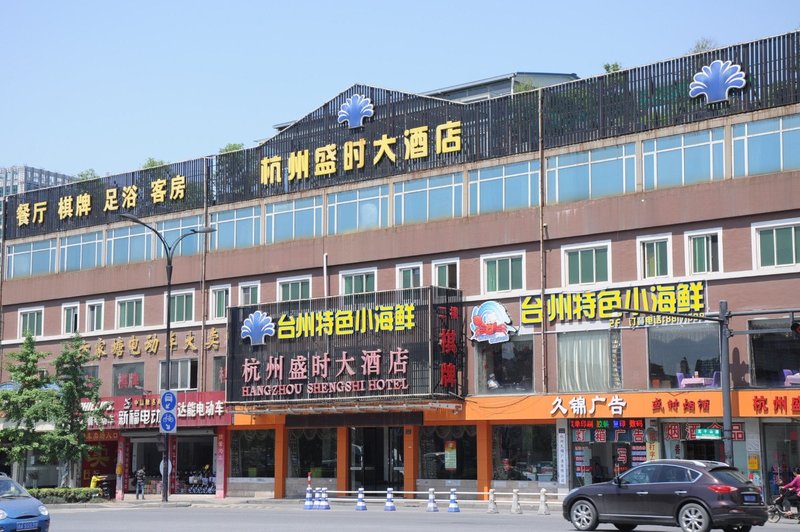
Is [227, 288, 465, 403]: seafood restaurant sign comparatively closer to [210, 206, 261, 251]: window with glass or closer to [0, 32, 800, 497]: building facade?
[0, 32, 800, 497]: building facade

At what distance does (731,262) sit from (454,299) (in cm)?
1157

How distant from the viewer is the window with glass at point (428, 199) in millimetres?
48094

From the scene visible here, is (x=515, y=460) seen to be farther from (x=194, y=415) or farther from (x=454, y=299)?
(x=194, y=415)

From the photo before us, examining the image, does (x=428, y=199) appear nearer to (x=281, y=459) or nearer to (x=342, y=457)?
(x=342, y=457)

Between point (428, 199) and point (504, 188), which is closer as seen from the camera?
point (504, 188)

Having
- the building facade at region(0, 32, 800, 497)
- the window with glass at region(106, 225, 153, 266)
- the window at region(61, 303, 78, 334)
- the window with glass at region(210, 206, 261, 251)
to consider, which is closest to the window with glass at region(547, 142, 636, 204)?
the building facade at region(0, 32, 800, 497)

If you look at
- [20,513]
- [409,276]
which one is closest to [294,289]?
[409,276]

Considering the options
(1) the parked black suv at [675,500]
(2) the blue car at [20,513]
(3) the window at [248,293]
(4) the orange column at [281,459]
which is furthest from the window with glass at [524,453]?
(2) the blue car at [20,513]

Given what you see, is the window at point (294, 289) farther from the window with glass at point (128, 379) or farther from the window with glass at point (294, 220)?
the window with glass at point (128, 379)

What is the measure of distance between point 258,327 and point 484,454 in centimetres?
1192

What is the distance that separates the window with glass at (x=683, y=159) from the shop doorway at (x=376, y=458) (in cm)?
1564

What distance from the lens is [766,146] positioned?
40031 mm

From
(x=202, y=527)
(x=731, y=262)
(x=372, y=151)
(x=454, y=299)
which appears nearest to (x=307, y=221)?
(x=372, y=151)

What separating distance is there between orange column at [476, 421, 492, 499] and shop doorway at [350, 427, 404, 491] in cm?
439
